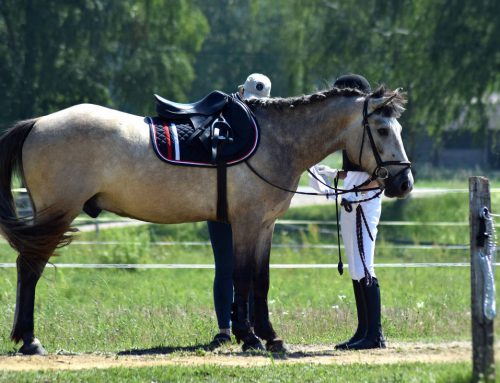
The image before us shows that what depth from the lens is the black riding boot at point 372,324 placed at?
8.92m

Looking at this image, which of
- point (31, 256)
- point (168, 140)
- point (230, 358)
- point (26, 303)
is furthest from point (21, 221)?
point (230, 358)

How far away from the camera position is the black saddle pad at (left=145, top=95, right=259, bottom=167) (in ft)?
28.3

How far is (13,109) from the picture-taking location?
27047 mm

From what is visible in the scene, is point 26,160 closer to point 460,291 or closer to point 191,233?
point 460,291

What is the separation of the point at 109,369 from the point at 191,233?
16077 millimetres

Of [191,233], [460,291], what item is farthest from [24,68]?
[460,291]

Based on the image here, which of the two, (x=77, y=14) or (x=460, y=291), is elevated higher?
(x=77, y=14)

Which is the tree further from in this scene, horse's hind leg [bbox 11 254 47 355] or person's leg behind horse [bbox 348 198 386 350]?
person's leg behind horse [bbox 348 198 386 350]

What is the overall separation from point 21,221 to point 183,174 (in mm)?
1337

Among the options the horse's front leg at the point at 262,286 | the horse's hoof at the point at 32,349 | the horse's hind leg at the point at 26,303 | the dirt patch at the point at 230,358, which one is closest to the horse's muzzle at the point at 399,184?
the horse's front leg at the point at 262,286

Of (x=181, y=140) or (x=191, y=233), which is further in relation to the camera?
(x=191, y=233)

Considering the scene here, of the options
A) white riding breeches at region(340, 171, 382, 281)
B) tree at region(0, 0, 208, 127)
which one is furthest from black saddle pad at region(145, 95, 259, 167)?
tree at region(0, 0, 208, 127)

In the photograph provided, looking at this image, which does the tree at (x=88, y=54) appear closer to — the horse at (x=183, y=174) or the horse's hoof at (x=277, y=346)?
the horse at (x=183, y=174)

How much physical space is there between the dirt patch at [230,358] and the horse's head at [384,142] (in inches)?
50.9
